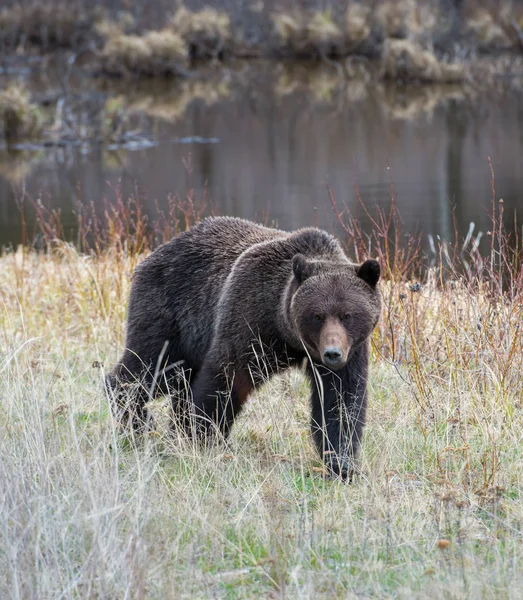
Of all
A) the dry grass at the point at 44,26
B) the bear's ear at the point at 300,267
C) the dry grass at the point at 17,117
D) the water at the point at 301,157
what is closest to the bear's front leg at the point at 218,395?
the bear's ear at the point at 300,267

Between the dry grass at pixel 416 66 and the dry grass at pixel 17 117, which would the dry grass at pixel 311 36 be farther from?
the dry grass at pixel 17 117

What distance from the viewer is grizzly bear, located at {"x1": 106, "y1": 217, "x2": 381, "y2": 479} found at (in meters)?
4.28

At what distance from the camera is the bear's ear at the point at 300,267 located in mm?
4314

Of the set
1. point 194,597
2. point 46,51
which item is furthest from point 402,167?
point 46,51

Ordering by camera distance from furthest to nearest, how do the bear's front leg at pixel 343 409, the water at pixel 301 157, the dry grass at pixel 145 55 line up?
the dry grass at pixel 145 55 < the water at pixel 301 157 < the bear's front leg at pixel 343 409

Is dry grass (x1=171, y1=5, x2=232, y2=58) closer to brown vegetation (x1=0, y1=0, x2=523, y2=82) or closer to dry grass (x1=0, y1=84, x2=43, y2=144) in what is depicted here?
brown vegetation (x1=0, y1=0, x2=523, y2=82)

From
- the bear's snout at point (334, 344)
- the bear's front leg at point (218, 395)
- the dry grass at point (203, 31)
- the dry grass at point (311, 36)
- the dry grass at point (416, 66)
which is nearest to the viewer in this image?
the bear's snout at point (334, 344)

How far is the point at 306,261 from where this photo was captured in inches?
172

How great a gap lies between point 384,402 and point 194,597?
2480mm

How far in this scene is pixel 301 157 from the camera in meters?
20.2

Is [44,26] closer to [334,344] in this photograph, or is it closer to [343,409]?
Result: [343,409]

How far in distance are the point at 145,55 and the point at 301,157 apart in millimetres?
14943

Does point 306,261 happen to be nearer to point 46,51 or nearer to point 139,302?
point 139,302

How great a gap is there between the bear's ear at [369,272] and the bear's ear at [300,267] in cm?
24
